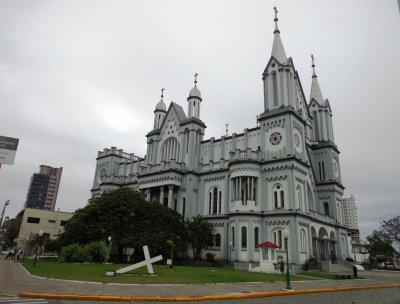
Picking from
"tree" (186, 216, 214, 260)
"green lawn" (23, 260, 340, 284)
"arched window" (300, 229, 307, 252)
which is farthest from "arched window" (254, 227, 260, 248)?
"green lawn" (23, 260, 340, 284)

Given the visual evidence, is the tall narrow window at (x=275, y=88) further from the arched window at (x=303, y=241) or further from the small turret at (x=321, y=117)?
the arched window at (x=303, y=241)

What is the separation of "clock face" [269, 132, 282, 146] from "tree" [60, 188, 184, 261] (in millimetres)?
17003

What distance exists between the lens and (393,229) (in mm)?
57719

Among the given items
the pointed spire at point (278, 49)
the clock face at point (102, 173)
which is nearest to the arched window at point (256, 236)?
the pointed spire at point (278, 49)

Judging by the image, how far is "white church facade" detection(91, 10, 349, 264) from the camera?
39.9m

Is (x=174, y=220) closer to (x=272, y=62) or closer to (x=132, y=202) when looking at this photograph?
(x=132, y=202)

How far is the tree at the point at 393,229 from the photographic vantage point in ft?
187

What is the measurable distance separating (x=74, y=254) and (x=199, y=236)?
15445 mm

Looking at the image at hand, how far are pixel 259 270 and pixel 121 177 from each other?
37995mm

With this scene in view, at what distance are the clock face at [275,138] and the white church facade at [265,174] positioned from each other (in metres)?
0.15

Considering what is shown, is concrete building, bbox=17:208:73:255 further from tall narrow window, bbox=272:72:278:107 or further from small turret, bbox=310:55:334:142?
small turret, bbox=310:55:334:142

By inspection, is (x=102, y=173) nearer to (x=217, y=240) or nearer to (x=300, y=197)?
(x=217, y=240)

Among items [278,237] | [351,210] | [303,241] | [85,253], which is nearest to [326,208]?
[303,241]

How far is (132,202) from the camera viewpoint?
4069cm
